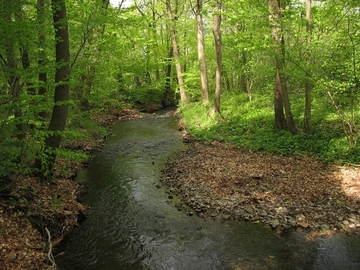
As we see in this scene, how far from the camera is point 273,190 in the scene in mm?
8227

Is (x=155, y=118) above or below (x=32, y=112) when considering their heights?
below

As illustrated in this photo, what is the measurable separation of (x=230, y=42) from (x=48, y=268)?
35.2 ft

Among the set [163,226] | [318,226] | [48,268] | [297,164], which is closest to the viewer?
[48,268]

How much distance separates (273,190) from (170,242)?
3.64 metres

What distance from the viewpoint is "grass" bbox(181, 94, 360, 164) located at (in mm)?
10070

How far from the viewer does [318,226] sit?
648 centimetres

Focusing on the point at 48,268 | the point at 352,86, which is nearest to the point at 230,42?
the point at 352,86

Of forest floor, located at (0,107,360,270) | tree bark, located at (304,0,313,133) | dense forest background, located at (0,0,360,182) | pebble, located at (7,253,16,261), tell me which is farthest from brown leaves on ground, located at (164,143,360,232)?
pebble, located at (7,253,16,261)

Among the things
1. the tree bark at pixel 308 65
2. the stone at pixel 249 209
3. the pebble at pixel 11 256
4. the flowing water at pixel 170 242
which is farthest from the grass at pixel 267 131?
the pebble at pixel 11 256

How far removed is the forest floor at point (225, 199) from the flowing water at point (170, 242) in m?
0.40

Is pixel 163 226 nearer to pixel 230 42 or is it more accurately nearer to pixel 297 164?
pixel 297 164

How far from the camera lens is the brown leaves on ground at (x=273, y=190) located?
6844 mm

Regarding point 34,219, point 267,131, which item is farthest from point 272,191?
point 34,219

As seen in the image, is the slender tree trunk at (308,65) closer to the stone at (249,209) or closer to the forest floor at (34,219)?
the stone at (249,209)
